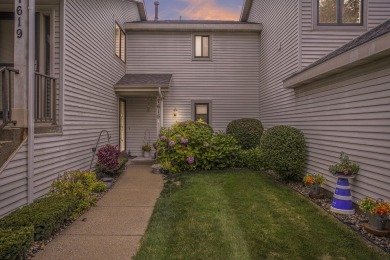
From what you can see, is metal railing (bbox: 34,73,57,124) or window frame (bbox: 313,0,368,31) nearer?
metal railing (bbox: 34,73,57,124)

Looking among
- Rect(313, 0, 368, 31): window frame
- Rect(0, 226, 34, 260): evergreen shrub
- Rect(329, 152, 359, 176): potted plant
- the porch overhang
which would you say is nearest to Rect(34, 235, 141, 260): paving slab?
Rect(0, 226, 34, 260): evergreen shrub

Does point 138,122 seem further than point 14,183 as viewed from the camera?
Yes

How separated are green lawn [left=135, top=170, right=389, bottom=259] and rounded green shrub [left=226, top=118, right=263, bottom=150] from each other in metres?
4.40

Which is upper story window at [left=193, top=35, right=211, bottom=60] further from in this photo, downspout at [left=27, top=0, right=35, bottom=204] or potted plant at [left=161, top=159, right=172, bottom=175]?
downspout at [left=27, top=0, right=35, bottom=204]

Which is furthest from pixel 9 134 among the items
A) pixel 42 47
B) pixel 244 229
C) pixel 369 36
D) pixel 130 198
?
pixel 369 36

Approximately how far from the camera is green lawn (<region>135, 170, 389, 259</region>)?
3.45 metres

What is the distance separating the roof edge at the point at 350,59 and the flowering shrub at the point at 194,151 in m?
3.27

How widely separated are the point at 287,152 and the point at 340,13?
4046 mm

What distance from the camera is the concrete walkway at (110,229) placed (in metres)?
3.47

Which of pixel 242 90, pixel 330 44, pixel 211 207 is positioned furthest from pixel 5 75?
pixel 242 90

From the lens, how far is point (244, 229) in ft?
13.8

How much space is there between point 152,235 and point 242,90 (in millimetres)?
9570

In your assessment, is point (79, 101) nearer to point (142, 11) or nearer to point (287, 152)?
point (287, 152)

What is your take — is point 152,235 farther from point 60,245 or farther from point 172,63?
point 172,63
